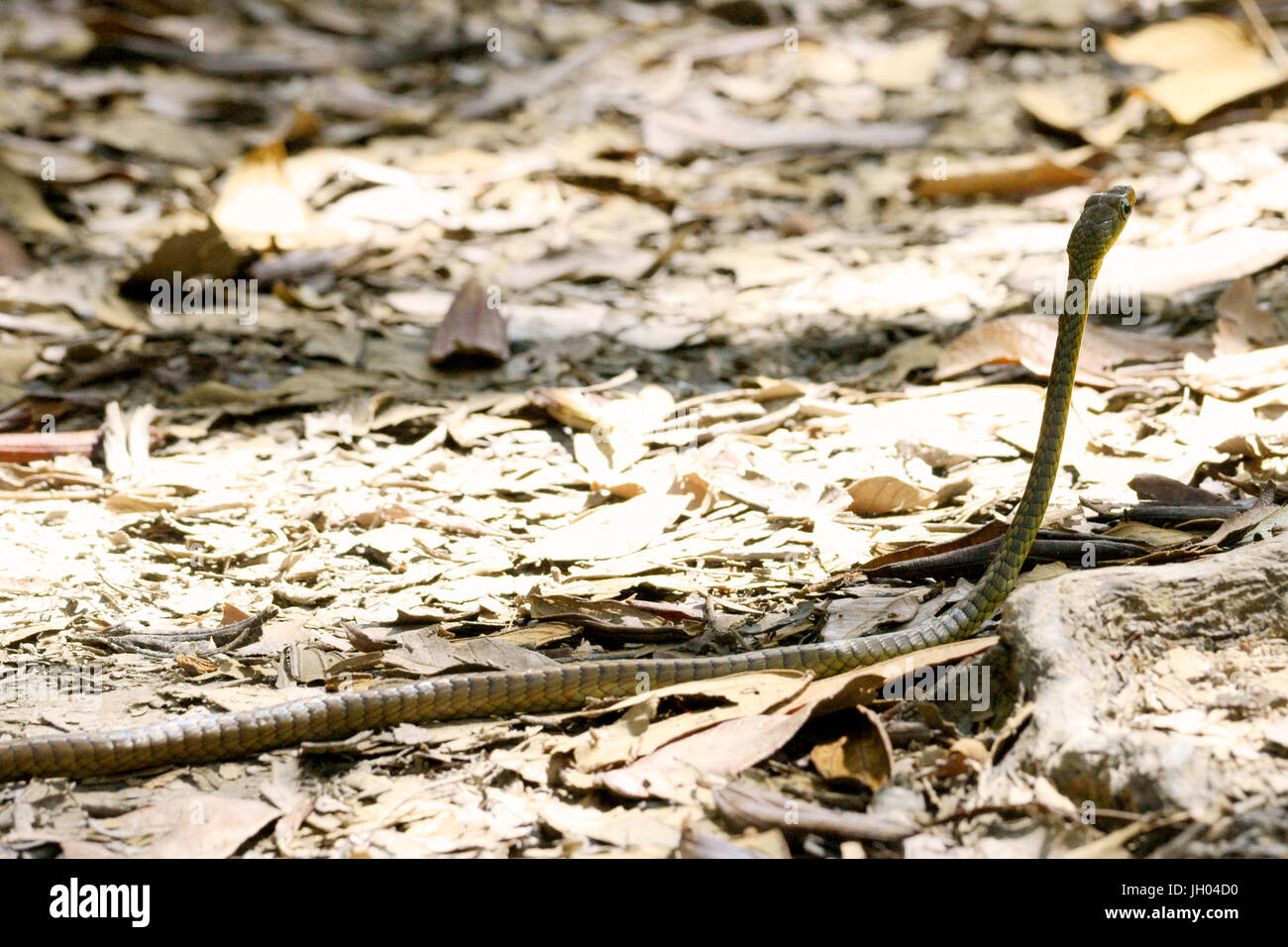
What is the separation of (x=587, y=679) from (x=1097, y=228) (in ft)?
5.08

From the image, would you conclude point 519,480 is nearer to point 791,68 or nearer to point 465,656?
point 465,656

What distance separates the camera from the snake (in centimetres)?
279

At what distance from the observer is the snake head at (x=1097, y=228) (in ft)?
9.27

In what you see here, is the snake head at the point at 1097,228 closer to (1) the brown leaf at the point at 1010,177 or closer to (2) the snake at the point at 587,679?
(2) the snake at the point at 587,679

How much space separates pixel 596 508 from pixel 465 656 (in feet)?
3.80

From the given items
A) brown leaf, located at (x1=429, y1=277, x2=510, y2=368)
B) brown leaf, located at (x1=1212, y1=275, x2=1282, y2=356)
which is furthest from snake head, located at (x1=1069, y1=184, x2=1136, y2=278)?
brown leaf, located at (x1=429, y1=277, x2=510, y2=368)

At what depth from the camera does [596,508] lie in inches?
168

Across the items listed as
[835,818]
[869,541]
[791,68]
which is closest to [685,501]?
[869,541]

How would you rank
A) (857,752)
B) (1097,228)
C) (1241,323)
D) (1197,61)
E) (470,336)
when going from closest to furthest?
1. (857,752)
2. (1097,228)
3. (1241,323)
4. (470,336)
5. (1197,61)

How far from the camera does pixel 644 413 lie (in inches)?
194

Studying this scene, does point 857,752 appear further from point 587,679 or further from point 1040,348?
point 1040,348

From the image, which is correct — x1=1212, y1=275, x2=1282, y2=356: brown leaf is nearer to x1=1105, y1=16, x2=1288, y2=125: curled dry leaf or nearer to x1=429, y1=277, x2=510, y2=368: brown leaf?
x1=1105, y1=16, x2=1288, y2=125: curled dry leaf

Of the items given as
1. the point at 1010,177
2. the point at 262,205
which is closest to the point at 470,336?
the point at 262,205

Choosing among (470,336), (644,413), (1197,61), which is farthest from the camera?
(1197,61)
